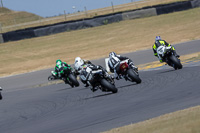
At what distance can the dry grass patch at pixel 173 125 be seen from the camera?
660cm

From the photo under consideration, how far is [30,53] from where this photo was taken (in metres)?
36.4

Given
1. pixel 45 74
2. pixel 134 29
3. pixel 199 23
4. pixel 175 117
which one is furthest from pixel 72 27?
pixel 175 117

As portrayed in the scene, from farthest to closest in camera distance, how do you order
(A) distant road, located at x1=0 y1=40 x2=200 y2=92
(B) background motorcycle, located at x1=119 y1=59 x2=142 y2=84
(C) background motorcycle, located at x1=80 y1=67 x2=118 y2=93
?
(A) distant road, located at x1=0 y1=40 x2=200 y2=92
(B) background motorcycle, located at x1=119 y1=59 x2=142 y2=84
(C) background motorcycle, located at x1=80 y1=67 x2=118 y2=93

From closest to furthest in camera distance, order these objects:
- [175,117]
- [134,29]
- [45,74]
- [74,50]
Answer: [175,117], [45,74], [74,50], [134,29]

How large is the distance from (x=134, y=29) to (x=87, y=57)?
8.46 metres

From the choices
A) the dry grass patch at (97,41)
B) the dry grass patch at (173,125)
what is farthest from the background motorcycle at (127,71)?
the dry grass patch at (97,41)

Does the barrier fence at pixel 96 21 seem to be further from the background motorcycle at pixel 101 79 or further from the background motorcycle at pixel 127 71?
the background motorcycle at pixel 101 79

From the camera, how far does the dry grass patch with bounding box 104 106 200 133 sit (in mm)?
6600

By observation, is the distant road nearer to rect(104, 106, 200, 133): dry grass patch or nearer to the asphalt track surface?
the asphalt track surface

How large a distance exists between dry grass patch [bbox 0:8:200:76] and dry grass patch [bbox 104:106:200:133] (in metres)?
22.2

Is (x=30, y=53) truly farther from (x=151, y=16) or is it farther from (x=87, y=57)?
(x=151, y=16)

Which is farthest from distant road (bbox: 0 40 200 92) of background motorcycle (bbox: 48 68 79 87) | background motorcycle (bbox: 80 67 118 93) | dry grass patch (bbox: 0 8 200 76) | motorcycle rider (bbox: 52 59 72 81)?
background motorcycle (bbox: 80 67 118 93)

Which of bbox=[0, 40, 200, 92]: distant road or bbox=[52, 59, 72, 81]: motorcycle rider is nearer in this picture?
bbox=[52, 59, 72, 81]: motorcycle rider

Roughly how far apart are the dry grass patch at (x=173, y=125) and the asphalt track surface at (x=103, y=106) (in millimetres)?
820
